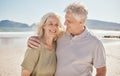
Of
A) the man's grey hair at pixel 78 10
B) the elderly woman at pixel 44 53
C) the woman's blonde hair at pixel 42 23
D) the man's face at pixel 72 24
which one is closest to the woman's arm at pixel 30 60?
the elderly woman at pixel 44 53

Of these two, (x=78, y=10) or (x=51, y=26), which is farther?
(x=51, y=26)

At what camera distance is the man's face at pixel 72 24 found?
3.17 metres

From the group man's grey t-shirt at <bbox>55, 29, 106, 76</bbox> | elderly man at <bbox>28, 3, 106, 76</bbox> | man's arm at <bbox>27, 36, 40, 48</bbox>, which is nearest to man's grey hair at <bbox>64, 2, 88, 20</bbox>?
elderly man at <bbox>28, 3, 106, 76</bbox>

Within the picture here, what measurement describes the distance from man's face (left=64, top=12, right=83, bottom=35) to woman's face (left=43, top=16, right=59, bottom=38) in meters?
0.12

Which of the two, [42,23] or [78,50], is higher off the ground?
[42,23]

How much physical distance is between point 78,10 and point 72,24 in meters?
0.17

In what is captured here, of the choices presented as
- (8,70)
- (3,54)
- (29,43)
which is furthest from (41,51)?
(3,54)

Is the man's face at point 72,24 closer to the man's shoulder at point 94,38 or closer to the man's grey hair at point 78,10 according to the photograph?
the man's grey hair at point 78,10

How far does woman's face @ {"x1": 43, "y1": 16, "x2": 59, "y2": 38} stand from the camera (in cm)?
325

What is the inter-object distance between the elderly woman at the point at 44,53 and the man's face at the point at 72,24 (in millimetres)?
131

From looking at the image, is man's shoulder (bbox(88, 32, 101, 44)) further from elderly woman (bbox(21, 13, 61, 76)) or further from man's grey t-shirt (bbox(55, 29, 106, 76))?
elderly woman (bbox(21, 13, 61, 76))

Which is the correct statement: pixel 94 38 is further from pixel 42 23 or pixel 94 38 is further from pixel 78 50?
pixel 42 23

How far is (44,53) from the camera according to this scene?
3.21 metres

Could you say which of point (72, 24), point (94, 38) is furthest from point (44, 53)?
point (94, 38)
